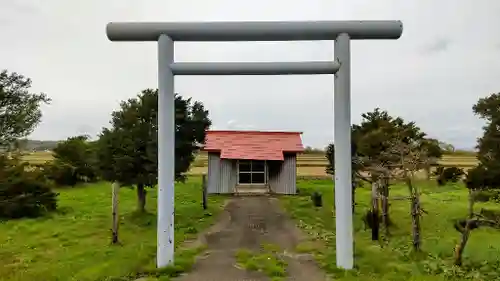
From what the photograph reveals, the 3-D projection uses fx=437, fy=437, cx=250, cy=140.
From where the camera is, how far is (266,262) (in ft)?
26.1

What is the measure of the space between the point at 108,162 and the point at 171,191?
320 inches

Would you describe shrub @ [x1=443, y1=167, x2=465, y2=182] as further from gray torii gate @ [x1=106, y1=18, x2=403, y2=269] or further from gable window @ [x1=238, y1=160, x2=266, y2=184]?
gray torii gate @ [x1=106, y1=18, x2=403, y2=269]

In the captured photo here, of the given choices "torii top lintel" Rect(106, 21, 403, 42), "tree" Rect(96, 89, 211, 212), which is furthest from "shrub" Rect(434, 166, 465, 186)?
Answer: "torii top lintel" Rect(106, 21, 403, 42)

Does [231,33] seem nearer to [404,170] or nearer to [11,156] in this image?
[404,170]

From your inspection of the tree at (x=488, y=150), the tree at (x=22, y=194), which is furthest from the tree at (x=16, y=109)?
the tree at (x=488, y=150)

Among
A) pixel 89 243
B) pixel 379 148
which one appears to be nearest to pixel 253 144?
pixel 379 148

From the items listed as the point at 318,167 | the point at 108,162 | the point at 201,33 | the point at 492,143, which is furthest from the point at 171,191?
the point at 318,167

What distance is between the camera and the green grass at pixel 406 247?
7621 millimetres

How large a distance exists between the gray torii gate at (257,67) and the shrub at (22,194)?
1100cm

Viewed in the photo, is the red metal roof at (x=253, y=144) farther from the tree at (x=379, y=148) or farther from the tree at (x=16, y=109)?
the tree at (x=16, y=109)

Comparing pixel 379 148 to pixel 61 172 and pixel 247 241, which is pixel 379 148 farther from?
pixel 61 172

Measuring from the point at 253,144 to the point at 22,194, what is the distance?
40.5 ft

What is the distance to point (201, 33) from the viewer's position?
23.0 feet

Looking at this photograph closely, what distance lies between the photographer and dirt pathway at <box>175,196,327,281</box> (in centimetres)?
710
